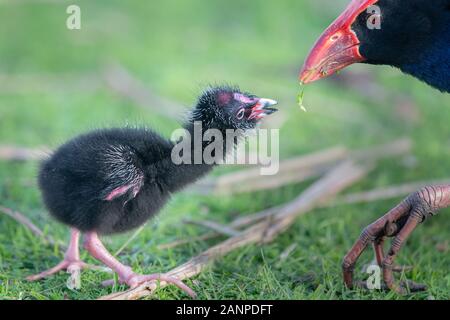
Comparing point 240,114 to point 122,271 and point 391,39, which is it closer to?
point 391,39

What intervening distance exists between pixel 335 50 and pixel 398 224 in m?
0.71

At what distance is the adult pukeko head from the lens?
2.80 m

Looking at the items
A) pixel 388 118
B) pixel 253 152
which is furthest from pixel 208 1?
pixel 253 152

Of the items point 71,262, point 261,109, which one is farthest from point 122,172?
point 261,109

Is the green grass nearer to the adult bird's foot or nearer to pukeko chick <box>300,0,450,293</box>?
the adult bird's foot

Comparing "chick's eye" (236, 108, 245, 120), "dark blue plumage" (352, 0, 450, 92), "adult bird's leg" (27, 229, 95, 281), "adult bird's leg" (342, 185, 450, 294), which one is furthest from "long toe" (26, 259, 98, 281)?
"dark blue plumage" (352, 0, 450, 92)

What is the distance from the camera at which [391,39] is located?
2857 mm

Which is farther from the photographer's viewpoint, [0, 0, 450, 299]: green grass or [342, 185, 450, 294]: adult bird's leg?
[0, 0, 450, 299]: green grass

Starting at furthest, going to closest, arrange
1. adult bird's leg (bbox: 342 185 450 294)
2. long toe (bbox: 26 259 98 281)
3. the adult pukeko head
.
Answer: long toe (bbox: 26 259 98 281), the adult pukeko head, adult bird's leg (bbox: 342 185 450 294)

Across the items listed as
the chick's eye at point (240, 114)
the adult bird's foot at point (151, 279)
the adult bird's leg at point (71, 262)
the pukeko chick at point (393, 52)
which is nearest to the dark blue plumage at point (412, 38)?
the pukeko chick at point (393, 52)

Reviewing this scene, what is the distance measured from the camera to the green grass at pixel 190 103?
300 cm

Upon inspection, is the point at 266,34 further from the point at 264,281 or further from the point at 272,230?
the point at 264,281

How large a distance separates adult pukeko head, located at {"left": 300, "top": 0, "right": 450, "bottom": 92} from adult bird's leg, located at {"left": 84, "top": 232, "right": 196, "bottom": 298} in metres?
0.92

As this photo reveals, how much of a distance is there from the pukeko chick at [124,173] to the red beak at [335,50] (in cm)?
22
